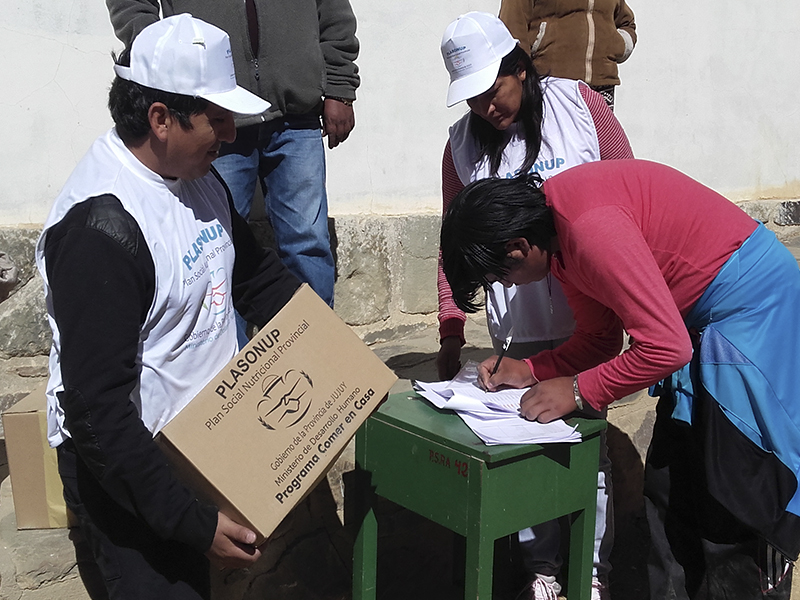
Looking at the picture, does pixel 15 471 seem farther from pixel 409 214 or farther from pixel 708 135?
pixel 708 135

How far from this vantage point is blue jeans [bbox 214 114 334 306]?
9.43ft

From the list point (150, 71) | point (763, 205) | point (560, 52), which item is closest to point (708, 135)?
point (763, 205)

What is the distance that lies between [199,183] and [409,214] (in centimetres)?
226

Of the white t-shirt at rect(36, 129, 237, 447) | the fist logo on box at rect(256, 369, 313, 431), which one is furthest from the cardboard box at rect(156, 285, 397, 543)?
the white t-shirt at rect(36, 129, 237, 447)

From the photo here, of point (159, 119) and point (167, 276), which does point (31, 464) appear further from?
point (159, 119)

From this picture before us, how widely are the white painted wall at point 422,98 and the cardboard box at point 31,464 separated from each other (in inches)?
39.3

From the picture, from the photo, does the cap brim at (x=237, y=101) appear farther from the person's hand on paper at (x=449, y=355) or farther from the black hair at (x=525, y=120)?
the person's hand on paper at (x=449, y=355)

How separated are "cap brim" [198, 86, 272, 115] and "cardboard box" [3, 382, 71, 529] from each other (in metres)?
1.07

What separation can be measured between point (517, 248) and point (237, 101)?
2.29ft

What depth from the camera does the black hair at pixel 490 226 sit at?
1.87m

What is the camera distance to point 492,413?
209 cm

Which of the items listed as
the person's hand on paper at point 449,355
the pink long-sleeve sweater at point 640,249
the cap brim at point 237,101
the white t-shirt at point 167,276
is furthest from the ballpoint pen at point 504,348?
the cap brim at point 237,101

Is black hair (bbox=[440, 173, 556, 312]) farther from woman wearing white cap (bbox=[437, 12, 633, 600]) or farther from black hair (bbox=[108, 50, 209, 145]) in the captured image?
black hair (bbox=[108, 50, 209, 145])

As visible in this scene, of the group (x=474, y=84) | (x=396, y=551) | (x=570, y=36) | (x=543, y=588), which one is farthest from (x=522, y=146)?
(x=396, y=551)
